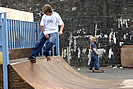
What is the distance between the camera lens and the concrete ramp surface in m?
6.09

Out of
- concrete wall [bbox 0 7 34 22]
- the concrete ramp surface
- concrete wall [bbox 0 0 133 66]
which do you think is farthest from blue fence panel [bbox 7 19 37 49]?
concrete wall [bbox 0 0 133 66]

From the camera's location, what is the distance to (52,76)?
730cm

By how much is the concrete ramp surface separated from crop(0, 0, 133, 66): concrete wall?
7.77 m

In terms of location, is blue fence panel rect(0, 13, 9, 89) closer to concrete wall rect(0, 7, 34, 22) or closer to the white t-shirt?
the white t-shirt

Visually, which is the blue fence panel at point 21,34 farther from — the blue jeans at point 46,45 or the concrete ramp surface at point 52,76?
the concrete ramp surface at point 52,76

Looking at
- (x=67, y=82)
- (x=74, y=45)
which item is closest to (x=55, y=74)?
(x=67, y=82)

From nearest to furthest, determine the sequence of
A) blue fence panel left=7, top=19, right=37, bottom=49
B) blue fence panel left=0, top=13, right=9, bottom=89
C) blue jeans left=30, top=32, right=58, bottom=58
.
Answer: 1. blue fence panel left=0, top=13, right=9, bottom=89
2. blue jeans left=30, top=32, right=58, bottom=58
3. blue fence panel left=7, top=19, right=37, bottom=49

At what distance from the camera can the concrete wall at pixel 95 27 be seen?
642 inches

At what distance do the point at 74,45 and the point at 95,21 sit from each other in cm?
175

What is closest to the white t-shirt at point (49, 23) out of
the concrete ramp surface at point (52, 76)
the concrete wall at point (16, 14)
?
the concrete ramp surface at point (52, 76)

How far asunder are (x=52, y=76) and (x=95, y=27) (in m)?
9.50

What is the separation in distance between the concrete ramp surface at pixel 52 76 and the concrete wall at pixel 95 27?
25.5 ft

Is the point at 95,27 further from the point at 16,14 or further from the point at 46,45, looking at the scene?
the point at 46,45

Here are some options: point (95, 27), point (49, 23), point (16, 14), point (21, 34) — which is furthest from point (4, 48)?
point (95, 27)
